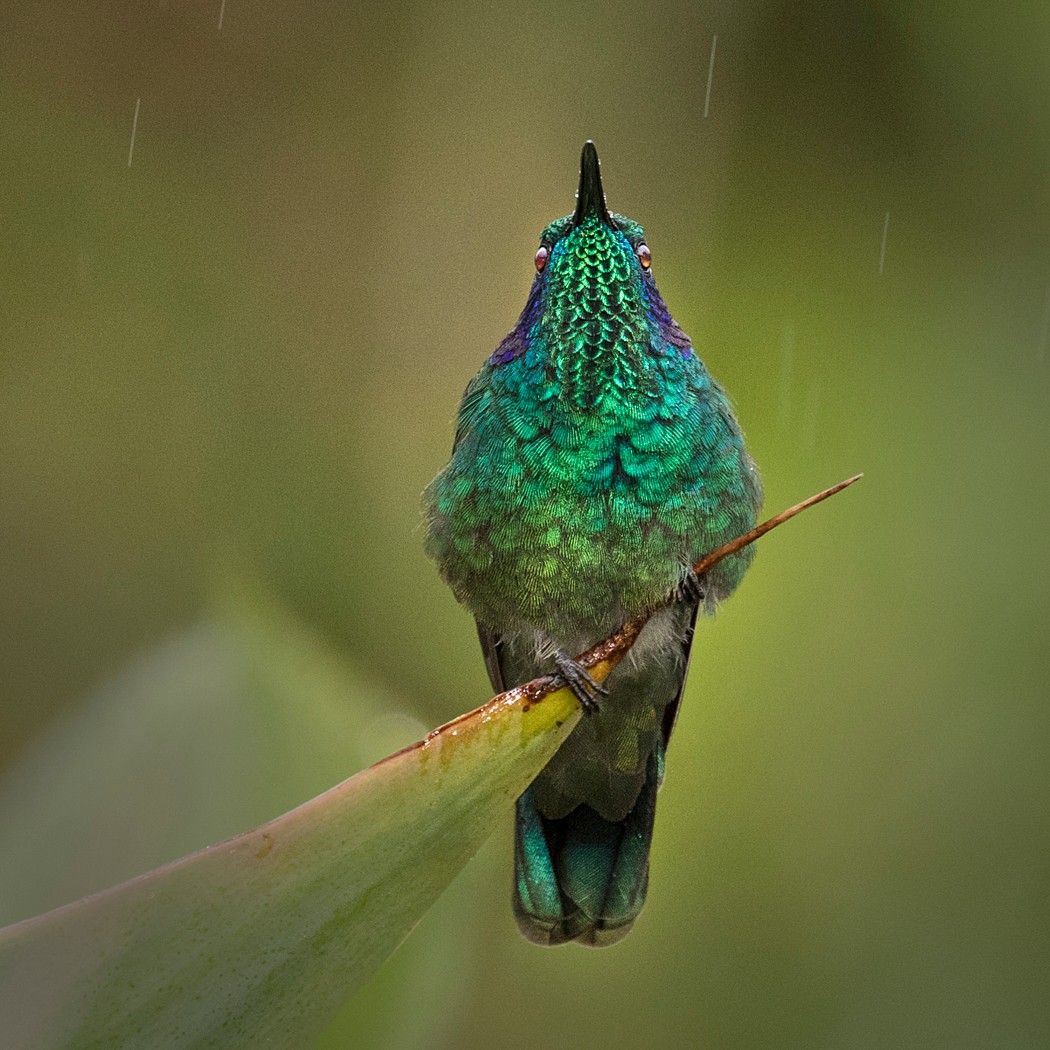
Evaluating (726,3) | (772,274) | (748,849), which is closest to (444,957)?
(748,849)

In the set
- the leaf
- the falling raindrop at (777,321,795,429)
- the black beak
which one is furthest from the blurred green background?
the leaf

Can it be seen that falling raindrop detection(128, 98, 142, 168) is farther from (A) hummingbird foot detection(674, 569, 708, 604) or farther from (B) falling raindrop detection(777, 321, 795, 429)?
(A) hummingbird foot detection(674, 569, 708, 604)

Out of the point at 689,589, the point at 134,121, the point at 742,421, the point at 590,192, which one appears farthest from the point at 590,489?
the point at 134,121

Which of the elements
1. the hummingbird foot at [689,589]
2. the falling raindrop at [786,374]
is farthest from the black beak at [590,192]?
the falling raindrop at [786,374]

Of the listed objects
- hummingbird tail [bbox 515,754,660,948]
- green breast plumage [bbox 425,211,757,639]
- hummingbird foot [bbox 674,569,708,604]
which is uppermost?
green breast plumage [bbox 425,211,757,639]

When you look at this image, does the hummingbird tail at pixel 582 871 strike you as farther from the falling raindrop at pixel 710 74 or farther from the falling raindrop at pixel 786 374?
the falling raindrop at pixel 710 74

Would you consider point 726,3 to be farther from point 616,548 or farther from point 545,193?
point 616,548
